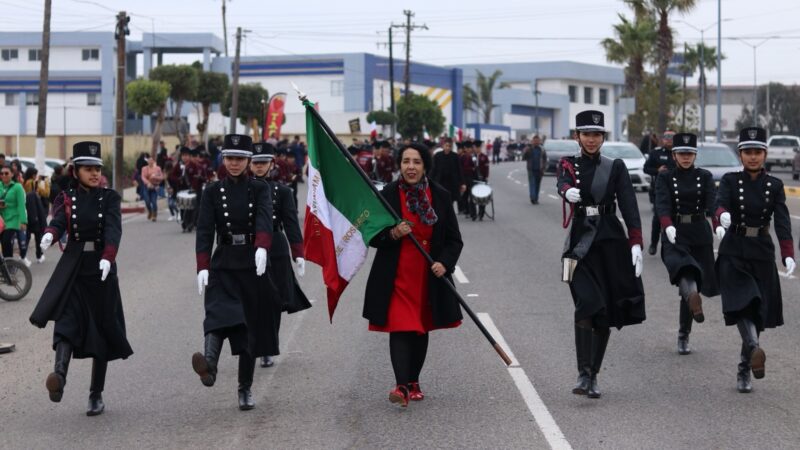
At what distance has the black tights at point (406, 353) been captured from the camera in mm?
8375

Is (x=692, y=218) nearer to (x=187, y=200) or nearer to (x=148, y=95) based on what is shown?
(x=187, y=200)

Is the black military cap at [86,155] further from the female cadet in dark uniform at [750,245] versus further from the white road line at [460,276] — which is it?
the white road line at [460,276]

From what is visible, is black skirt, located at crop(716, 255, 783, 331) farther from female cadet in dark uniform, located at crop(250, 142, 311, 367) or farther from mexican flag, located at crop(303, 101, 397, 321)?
female cadet in dark uniform, located at crop(250, 142, 311, 367)

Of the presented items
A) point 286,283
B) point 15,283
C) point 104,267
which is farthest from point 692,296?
point 15,283

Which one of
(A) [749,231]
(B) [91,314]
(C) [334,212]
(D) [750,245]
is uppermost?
(C) [334,212]

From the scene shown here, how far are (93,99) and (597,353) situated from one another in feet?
277

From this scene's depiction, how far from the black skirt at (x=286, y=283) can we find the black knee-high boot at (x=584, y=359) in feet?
7.61

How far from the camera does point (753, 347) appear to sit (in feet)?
28.3

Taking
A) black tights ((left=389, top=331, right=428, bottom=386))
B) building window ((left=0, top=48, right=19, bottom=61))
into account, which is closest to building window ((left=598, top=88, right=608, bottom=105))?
building window ((left=0, top=48, right=19, bottom=61))

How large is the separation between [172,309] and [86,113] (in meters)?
77.6

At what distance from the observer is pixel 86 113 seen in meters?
88.5

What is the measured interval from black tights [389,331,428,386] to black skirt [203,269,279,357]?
2.77 ft

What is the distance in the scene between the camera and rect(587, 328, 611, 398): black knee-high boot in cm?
858

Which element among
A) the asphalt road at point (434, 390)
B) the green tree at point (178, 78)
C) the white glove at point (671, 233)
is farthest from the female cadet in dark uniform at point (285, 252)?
the green tree at point (178, 78)
